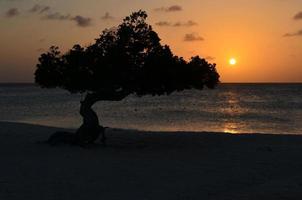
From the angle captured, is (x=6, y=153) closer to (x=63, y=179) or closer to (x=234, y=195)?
(x=63, y=179)

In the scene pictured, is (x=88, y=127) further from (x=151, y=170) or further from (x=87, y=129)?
(x=151, y=170)

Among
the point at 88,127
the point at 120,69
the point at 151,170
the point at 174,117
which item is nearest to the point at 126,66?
the point at 120,69

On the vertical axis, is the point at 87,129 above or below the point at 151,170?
above

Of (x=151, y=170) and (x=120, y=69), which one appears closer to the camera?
(x=151, y=170)

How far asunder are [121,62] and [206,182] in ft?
27.7

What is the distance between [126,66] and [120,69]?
301mm

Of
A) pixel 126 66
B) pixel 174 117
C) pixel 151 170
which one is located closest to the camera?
pixel 151 170

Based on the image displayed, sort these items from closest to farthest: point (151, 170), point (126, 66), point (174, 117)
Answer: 1. point (151, 170)
2. point (126, 66)
3. point (174, 117)

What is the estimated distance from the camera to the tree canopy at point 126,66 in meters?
21.8

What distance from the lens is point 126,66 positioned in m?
22.0

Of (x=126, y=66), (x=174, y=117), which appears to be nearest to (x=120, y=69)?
(x=126, y=66)

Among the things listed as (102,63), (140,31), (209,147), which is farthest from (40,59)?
(209,147)

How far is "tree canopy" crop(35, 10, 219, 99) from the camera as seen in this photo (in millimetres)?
21812

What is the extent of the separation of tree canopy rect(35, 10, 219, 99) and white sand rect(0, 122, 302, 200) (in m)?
2.80
